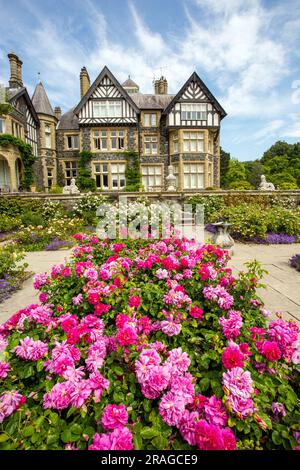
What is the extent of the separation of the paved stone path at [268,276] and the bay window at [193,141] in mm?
15119

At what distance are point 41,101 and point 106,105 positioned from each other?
6.63 meters

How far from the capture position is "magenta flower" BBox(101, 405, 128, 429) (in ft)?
3.92

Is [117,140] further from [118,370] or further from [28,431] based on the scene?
[28,431]

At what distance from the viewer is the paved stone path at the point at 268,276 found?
361 centimetres

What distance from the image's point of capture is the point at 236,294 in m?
2.45

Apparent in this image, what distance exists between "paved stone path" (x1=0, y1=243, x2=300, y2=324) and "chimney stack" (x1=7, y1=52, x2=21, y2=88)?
743 inches

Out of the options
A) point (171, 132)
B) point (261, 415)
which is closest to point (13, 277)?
point (261, 415)

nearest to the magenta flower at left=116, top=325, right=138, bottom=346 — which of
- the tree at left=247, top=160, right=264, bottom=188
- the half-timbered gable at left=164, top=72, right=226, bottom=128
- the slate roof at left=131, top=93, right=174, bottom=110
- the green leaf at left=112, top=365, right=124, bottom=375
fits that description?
the green leaf at left=112, top=365, right=124, bottom=375

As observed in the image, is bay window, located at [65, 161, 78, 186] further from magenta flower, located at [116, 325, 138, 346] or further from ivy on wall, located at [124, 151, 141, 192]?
magenta flower, located at [116, 325, 138, 346]

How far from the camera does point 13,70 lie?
19734 millimetres

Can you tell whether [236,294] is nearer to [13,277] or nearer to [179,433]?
[179,433]

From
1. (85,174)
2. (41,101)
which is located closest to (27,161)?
(85,174)
